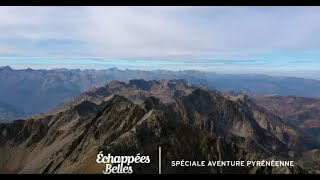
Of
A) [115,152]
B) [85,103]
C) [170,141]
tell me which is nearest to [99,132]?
[170,141]

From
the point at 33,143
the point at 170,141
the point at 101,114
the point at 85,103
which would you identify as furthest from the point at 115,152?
the point at 85,103

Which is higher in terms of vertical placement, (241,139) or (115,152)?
(241,139)

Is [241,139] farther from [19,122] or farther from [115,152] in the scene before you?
[115,152]

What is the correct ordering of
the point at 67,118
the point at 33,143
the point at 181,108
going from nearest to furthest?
the point at 33,143 < the point at 67,118 < the point at 181,108

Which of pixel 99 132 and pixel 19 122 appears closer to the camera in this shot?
pixel 99 132

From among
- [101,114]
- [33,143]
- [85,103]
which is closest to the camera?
[101,114]
